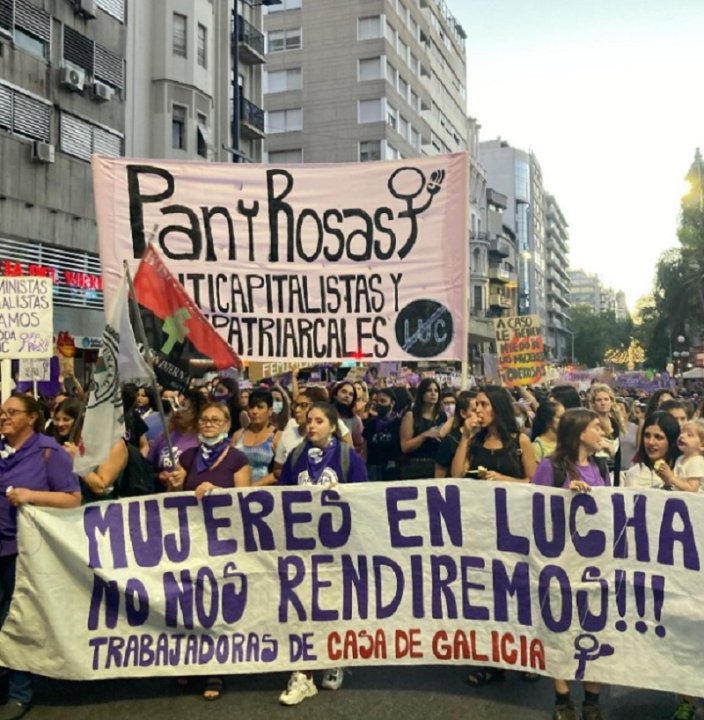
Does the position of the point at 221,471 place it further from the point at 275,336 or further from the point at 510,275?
the point at 510,275

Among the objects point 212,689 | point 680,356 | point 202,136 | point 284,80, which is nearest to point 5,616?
point 212,689

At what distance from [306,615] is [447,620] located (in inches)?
31.2

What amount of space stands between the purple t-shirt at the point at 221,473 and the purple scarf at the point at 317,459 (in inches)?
15.2

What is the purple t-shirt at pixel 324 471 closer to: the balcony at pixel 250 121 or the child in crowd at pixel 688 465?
the child in crowd at pixel 688 465

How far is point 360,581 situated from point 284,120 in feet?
170

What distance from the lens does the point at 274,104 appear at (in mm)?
53781

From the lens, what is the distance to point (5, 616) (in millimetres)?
4605

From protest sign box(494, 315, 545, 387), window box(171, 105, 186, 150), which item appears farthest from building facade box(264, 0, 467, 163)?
protest sign box(494, 315, 545, 387)

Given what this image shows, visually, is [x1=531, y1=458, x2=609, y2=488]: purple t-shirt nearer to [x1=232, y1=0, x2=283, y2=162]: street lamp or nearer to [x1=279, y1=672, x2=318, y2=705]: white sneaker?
[x1=279, y1=672, x2=318, y2=705]: white sneaker

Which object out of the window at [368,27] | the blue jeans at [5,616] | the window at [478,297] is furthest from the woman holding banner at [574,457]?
the window at [478,297]

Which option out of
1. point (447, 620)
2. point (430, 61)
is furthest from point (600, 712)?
point (430, 61)

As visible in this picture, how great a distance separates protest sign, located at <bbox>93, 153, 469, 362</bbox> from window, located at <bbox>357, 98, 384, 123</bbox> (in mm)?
44861

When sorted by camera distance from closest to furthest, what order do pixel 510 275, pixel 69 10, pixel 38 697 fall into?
1. pixel 38 697
2. pixel 69 10
3. pixel 510 275

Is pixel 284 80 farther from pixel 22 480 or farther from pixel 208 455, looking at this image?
pixel 22 480
